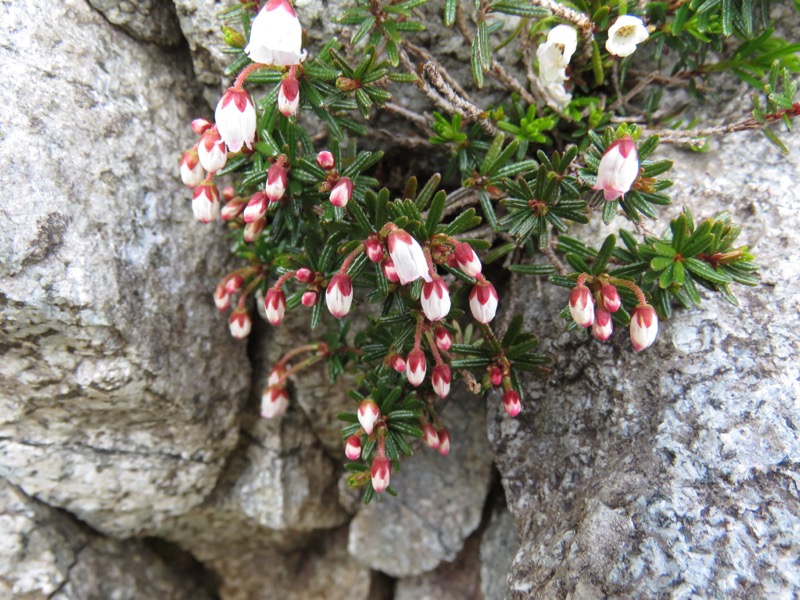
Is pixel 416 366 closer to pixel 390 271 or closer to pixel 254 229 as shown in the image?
pixel 390 271

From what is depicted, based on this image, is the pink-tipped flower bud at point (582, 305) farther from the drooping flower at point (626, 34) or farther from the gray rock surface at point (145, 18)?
the gray rock surface at point (145, 18)

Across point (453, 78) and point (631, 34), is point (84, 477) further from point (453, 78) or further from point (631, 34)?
point (631, 34)

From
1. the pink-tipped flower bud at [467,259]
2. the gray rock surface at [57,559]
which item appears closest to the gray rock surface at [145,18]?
the pink-tipped flower bud at [467,259]

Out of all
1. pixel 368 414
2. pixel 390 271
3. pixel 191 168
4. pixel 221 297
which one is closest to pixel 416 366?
pixel 368 414

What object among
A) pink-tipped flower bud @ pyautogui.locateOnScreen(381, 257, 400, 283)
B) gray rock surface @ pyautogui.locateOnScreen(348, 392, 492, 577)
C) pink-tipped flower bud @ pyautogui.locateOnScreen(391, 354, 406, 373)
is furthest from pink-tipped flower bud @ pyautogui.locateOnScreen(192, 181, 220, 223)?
gray rock surface @ pyautogui.locateOnScreen(348, 392, 492, 577)

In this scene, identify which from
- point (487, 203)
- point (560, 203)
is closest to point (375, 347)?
point (487, 203)
